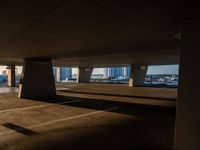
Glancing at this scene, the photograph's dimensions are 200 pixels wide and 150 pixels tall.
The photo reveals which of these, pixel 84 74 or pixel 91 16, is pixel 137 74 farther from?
pixel 91 16

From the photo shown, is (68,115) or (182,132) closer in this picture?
(182,132)

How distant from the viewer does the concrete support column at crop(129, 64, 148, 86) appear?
2621 centimetres

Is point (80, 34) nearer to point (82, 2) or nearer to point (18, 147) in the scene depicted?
point (82, 2)

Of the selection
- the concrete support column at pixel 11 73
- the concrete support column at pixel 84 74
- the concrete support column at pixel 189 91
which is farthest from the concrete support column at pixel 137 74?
the concrete support column at pixel 189 91

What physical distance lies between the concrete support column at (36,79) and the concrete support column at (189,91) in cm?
1305

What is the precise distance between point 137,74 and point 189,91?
23.3 meters

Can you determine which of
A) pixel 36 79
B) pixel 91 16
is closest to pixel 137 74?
pixel 36 79

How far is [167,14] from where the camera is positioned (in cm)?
384

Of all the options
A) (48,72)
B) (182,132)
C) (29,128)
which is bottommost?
(29,128)

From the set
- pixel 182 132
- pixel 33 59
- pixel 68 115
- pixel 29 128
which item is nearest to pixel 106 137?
pixel 182 132

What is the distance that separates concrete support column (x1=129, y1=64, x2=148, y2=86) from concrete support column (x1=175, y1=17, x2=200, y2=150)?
2207 cm

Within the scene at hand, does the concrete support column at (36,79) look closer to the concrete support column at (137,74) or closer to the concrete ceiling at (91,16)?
the concrete ceiling at (91,16)

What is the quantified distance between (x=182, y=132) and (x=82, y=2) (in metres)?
3.65

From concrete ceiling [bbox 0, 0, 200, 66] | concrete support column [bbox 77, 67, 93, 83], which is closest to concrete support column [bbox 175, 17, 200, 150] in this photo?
concrete ceiling [bbox 0, 0, 200, 66]
